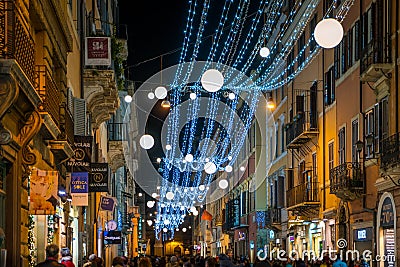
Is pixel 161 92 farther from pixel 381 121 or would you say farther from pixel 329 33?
pixel 329 33

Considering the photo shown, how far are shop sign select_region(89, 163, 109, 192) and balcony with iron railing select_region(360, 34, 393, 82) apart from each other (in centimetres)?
838

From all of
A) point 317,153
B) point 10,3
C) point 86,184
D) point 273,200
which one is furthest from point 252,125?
point 10,3

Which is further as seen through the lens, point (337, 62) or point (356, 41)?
point (337, 62)

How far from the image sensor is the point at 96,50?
26.1 meters

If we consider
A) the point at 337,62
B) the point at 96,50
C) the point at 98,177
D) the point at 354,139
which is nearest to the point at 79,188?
the point at 98,177

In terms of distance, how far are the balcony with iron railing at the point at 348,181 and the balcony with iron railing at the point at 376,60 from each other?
3.93 metres

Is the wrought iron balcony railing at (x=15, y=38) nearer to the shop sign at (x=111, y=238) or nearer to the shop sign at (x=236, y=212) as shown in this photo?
the shop sign at (x=111, y=238)

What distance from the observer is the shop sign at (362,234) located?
2856 cm

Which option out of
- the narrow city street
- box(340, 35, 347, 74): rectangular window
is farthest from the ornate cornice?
box(340, 35, 347, 74): rectangular window

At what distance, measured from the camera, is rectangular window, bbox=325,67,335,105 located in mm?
34562

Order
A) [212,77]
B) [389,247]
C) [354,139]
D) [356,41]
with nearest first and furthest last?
1. [212,77]
2. [389,247]
3. [356,41]
4. [354,139]

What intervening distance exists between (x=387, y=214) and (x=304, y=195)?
11.9 metres

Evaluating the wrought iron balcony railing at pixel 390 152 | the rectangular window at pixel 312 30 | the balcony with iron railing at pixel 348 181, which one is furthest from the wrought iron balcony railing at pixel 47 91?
the rectangular window at pixel 312 30

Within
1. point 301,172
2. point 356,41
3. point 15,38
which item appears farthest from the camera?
point 301,172
